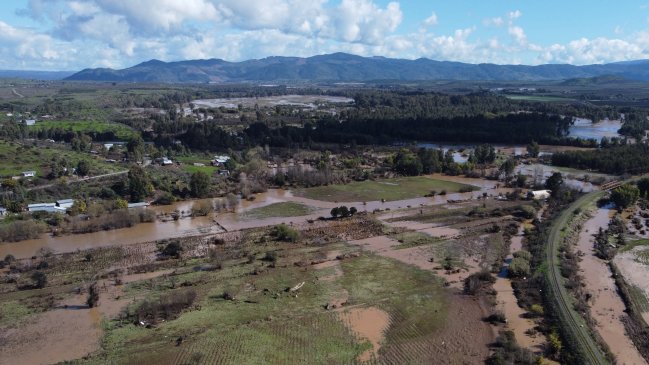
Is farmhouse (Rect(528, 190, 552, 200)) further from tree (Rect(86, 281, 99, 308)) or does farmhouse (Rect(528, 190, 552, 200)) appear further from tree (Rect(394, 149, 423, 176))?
tree (Rect(86, 281, 99, 308))

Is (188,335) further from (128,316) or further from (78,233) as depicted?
(78,233)

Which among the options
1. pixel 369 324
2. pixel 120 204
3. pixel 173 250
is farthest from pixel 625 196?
pixel 120 204

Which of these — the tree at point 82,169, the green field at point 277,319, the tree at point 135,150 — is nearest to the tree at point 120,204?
the tree at point 82,169

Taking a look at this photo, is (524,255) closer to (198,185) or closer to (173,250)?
(173,250)

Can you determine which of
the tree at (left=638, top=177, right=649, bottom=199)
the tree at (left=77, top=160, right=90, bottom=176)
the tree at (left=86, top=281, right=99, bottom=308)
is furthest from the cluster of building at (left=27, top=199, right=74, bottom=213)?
the tree at (left=638, top=177, right=649, bottom=199)

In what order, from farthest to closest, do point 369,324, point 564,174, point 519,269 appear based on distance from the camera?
point 564,174 → point 519,269 → point 369,324
